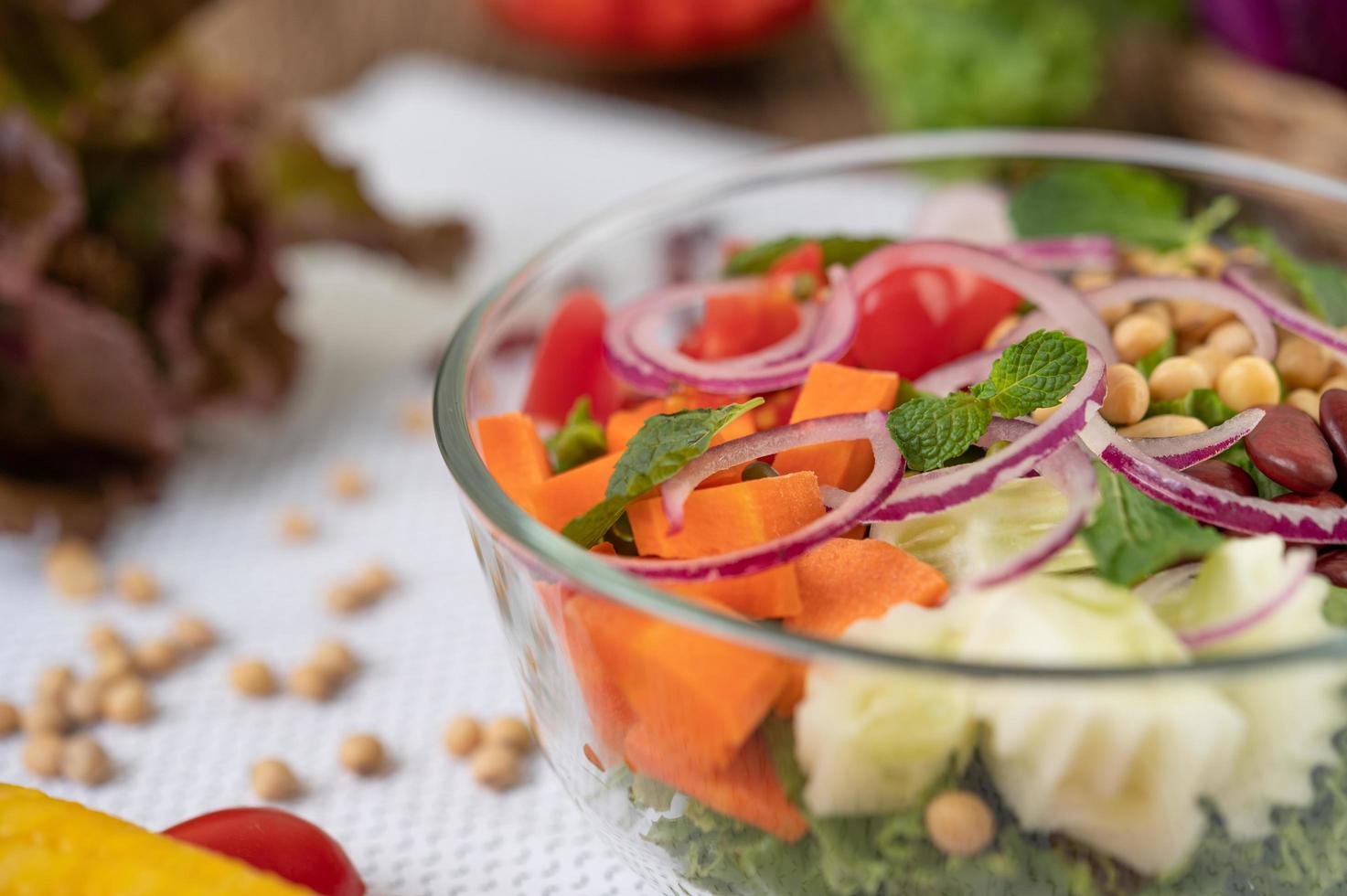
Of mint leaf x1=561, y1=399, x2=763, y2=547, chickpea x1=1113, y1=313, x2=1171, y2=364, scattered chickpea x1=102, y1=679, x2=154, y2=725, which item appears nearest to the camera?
mint leaf x1=561, y1=399, x2=763, y2=547

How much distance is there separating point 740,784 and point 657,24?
7.79 feet

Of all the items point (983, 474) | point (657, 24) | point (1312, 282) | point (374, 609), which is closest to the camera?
point (983, 474)

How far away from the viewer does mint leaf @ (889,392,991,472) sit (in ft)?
3.33

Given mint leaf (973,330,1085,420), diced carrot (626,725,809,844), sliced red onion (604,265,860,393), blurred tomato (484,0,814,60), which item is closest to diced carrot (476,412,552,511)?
sliced red onion (604,265,860,393)

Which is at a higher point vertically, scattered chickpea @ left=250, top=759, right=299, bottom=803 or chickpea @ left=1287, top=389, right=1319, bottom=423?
chickpea @ left=1287, top=389, right=1319, bottom=423

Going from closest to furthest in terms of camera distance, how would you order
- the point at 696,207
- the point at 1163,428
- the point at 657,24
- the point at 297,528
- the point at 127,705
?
the point at 1163,428
the point at 127,705
the point at 696,207
the point at 297,528
the point at 657,24

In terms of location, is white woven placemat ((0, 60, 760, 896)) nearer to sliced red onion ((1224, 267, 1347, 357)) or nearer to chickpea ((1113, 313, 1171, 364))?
chickpea ((1113, 313, 1171, 364))

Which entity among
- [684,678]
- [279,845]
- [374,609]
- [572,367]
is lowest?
[374,609]

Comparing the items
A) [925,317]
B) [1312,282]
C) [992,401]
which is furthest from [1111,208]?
[992,401]

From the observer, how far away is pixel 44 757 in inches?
54.2

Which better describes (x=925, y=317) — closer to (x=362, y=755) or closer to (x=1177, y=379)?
(x=1177, y=379)

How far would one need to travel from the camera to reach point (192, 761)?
1414mm

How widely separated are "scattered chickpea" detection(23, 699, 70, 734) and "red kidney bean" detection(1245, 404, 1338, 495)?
1.25m

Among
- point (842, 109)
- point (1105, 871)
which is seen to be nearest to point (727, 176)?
point (1105, 871)
